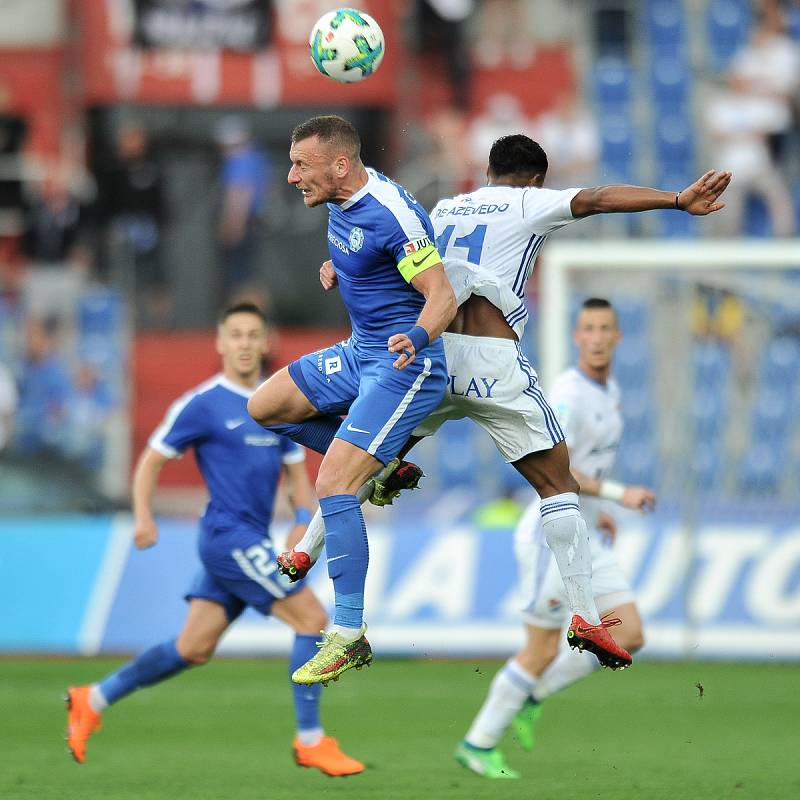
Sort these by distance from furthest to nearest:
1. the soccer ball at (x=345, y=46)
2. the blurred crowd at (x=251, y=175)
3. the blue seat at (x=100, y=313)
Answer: the blue seat at (x=100, y=313) < the blurred crowd at (x=251, y=175) < the soccer ball at (x=345, y=46)

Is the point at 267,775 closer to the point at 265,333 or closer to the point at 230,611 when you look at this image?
the point at 230,611

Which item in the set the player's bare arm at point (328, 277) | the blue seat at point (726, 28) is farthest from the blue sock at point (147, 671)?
the blue seat at point (726, 28)

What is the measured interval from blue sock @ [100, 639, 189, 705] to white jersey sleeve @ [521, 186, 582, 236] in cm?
302

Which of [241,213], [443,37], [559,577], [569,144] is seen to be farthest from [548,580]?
[443,37]

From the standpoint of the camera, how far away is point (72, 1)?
2080cm

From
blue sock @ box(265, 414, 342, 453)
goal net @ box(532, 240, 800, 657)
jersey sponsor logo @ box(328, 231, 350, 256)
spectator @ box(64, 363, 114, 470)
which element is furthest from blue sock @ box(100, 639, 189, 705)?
spectator @ box(64, 363, 114, 470)

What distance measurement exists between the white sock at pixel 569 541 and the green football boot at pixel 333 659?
96cm

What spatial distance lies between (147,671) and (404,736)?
1.83 m

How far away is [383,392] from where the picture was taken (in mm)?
7160

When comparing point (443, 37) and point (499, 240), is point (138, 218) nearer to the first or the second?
point (443, 37)

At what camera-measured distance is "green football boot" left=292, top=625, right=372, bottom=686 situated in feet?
22.9

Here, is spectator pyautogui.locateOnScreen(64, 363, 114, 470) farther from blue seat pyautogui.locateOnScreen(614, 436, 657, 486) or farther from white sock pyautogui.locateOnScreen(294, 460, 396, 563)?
white sock pyautogui.locateOnScreen(294, 460, 396, 563)

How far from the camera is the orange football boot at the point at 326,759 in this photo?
8484mm

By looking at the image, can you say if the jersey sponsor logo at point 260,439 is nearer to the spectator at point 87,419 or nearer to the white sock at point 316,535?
the white sock at point 316,535
